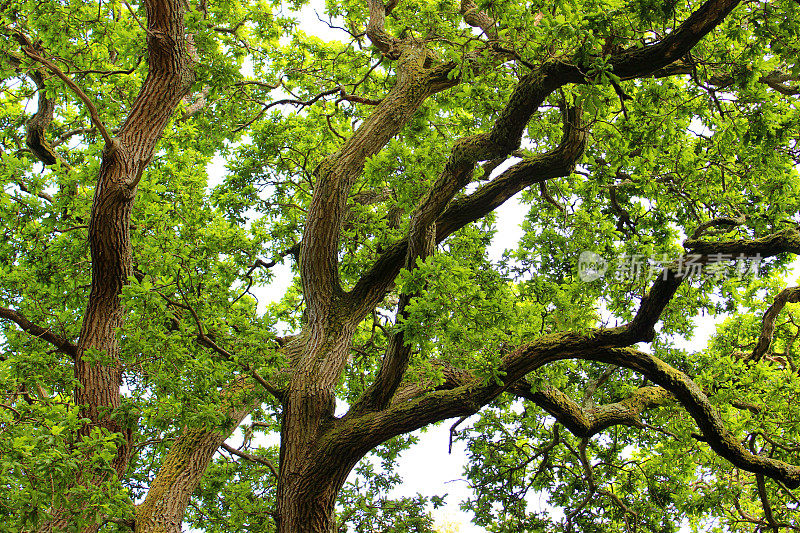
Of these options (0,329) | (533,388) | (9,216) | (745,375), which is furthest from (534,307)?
(0,329)

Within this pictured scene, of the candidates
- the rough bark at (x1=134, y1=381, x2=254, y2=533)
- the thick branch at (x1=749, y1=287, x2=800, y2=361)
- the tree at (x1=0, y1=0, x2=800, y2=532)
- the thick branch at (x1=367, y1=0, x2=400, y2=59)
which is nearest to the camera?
the tree at (x1=0, y1=0, x2=800, y2=532)

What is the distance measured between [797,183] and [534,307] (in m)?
3.78

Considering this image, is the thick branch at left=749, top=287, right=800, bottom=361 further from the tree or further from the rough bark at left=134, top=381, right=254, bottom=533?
the rough bark at left=134, top=381, right=254, bottom=533

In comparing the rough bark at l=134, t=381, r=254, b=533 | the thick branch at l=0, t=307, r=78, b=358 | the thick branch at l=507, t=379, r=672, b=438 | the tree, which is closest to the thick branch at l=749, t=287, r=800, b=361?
the tree

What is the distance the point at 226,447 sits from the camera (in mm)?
10070

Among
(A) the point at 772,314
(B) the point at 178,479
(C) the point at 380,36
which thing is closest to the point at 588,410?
(A) the point at 772,314

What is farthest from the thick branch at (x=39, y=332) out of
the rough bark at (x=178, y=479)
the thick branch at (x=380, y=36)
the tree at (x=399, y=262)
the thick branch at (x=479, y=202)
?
the thick branch at (x=380, y=36)

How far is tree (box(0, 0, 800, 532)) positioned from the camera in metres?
5.86

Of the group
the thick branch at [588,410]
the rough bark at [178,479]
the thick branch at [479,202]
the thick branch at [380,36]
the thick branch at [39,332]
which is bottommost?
the rough bark at [178,479]

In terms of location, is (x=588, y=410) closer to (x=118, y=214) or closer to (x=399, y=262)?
(x=399, y=262)

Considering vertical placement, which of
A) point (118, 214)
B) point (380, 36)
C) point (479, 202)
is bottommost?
point (118, 214)

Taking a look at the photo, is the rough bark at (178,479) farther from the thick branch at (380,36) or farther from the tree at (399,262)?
the thick branch at (380,36)

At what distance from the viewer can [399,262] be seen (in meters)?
7.59

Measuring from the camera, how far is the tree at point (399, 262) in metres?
5.86
